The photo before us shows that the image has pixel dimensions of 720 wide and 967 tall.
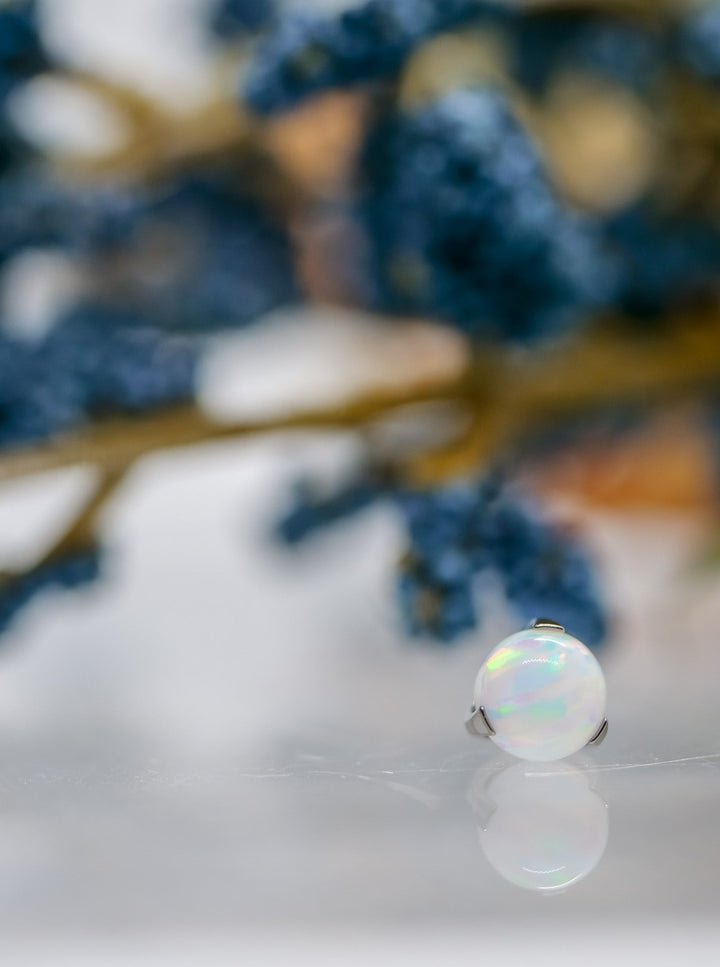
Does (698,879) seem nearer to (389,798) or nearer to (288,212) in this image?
(389,798)

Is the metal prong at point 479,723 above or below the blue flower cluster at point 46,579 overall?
below

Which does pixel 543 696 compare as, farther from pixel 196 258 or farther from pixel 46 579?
pixel 196 258

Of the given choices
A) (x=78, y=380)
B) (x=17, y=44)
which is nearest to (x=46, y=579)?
(x=78, y=380)

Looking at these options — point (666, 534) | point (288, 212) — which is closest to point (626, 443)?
point (666, 534)

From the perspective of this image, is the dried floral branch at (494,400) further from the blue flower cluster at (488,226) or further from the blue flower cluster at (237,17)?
the blue flower cluster at (237,17)

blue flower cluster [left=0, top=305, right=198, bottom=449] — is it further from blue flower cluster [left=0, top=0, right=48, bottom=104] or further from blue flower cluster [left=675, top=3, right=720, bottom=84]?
blue flower cluster [left=675, top=3, right=720, bottom=84]

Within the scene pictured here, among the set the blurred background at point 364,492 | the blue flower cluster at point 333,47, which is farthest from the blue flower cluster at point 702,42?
the blue flower cluster at point 333,47
